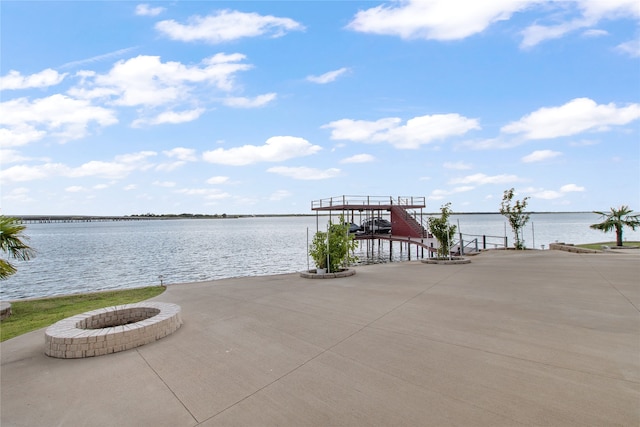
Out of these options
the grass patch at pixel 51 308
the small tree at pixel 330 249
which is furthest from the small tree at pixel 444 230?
the grass patch at pixel 51 308

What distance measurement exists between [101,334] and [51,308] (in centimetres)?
581

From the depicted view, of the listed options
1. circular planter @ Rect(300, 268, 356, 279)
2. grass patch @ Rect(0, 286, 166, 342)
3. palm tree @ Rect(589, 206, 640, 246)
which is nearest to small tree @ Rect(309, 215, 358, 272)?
circular planter @ Rect(300, 268, 356, 279)

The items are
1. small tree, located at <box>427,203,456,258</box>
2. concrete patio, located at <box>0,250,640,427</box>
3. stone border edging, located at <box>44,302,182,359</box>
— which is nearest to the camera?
concrete patio, located at <box>0,250,640,427</box>

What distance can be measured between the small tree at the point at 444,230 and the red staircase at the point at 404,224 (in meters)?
14.8

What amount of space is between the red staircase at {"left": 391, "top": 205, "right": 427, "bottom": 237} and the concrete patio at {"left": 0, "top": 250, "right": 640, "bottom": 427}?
919 inches

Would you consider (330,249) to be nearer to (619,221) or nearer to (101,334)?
(101,334)

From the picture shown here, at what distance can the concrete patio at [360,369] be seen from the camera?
3018mm

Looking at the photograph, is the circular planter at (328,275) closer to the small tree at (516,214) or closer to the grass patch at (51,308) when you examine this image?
the grass patch at (51,308)

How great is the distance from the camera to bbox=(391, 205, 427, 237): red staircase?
30.4 metres

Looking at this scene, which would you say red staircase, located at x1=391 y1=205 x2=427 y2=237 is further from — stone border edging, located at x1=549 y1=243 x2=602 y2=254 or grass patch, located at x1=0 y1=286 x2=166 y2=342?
grass patch, located at x1=0 y1=286 x2=166 y2=342

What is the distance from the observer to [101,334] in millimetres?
4719

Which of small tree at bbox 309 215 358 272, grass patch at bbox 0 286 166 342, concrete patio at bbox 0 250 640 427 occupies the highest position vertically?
small tree at bbox 309 215 358 272

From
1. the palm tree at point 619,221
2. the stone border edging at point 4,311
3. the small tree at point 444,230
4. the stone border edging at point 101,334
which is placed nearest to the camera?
the stone border edging at point 101,334

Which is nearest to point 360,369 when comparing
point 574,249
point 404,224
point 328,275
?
point 328,275
